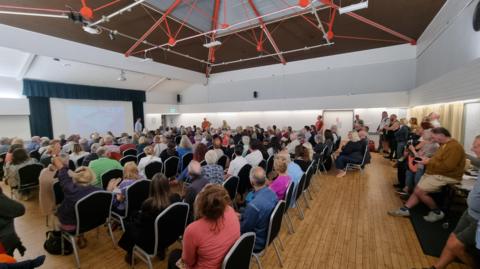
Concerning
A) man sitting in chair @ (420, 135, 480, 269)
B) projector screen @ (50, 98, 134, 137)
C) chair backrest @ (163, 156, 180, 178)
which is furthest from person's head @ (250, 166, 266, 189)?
projector screen @ (50, 98, 134, 137)

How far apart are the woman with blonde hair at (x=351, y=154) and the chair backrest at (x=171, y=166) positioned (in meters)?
4.53

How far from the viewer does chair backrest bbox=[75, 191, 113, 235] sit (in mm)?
2379

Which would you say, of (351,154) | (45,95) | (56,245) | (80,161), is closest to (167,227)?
(56,245)

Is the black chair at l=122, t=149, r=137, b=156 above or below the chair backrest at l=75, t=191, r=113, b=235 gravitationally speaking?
above

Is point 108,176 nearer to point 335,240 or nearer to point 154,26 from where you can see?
point 335,240

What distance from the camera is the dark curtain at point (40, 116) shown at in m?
10.0

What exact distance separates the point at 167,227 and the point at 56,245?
1.87 metres

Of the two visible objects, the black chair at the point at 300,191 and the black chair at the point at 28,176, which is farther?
the black chair at the point at 28,176

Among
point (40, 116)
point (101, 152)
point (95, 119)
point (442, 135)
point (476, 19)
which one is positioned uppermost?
point (476, 19)

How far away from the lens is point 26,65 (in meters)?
8.80

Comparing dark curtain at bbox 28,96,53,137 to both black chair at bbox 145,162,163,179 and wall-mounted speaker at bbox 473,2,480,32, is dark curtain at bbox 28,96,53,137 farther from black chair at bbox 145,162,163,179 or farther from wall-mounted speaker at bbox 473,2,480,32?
wall-mounted speaker at bbox 473,2,480,32

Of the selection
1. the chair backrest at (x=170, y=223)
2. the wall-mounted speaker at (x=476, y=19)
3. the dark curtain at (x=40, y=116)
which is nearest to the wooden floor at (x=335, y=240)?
the chair backrest at (x=170, y=223)

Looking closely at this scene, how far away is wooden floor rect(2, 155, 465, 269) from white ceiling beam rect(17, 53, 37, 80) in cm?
720

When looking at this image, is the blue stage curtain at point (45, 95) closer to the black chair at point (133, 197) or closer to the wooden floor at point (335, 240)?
the wooden floor at point (335, 240)
